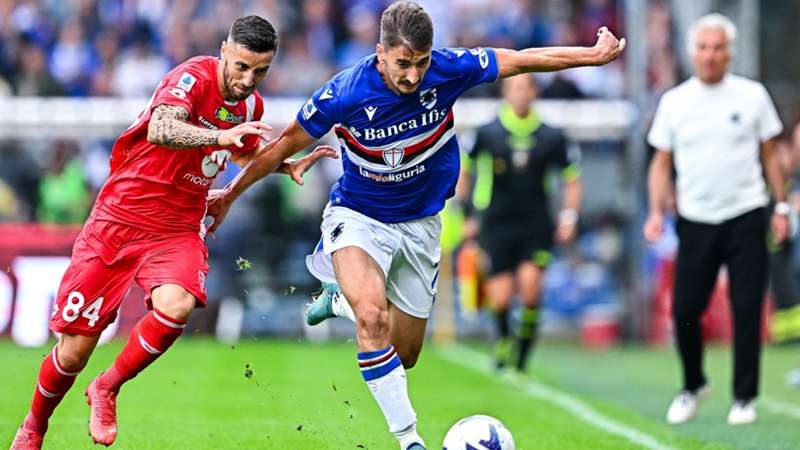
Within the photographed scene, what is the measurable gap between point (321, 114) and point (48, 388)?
2045 mm

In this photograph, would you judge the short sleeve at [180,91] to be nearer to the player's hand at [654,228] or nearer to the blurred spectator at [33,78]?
the player's hand at [654,228]

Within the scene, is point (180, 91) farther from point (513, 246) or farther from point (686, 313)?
point (513, 246)

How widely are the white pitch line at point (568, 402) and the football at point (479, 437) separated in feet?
5.76

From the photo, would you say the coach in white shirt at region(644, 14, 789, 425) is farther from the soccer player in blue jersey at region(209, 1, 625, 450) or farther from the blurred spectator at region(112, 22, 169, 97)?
the blurred spectator at region(112, 22, 169, 97)

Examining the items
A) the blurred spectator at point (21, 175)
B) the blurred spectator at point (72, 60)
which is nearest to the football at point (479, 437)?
the blurred spectator at point (21, 175)

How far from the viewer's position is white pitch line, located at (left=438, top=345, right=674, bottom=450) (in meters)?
8.77

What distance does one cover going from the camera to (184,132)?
6938 millimetres

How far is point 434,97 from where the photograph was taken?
290 inches

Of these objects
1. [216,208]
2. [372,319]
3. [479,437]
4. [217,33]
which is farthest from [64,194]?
[479,437]

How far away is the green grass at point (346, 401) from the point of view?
8.59m

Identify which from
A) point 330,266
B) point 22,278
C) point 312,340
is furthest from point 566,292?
point 330,266

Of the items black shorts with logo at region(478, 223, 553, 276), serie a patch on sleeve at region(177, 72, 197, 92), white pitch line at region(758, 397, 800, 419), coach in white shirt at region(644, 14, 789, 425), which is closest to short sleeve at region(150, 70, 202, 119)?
serie a patch on sleeve at region(177, 72, 197, 92)

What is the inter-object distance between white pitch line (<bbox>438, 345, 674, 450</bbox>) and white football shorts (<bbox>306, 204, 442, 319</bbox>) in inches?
67.1

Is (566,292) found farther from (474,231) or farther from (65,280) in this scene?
(65,280)
